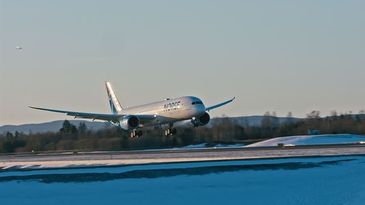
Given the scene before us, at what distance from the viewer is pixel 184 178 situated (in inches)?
1369

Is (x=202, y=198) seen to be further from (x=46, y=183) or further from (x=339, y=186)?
(x=46, y=183)

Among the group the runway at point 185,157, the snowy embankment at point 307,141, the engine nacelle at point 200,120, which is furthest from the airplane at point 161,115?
the runway at point 185,157

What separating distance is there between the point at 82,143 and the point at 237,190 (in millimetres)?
87508

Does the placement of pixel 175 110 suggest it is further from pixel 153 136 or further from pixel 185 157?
pixel 153 136

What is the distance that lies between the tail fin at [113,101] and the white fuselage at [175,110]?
20.8m

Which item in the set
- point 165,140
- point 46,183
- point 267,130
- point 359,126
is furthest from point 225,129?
point 46,183

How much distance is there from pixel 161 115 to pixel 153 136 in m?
29.5

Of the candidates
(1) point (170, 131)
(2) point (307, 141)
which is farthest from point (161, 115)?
(2) point (307, 141)

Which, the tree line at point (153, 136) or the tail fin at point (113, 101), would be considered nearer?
the tail fin at point (113, 101)

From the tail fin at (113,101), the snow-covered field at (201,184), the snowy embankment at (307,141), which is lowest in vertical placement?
the snow-covered field at (201,184)

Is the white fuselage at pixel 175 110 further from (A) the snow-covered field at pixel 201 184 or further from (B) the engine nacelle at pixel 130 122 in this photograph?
(A) the snow-covered field at pixel 201 184

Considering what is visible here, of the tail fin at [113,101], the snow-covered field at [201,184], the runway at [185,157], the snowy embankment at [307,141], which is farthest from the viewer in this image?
the tail fin at [113,101]

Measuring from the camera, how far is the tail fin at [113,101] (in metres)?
102

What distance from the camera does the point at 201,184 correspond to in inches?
1307
